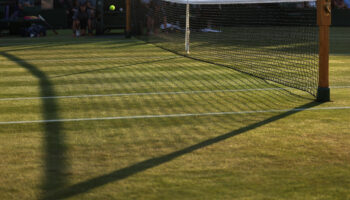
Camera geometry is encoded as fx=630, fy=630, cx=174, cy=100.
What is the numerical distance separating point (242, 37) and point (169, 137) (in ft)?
57.2

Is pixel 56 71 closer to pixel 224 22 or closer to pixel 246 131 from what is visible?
pixel 246 131

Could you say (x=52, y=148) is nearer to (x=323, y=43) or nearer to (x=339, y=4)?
(x=323, y=43)

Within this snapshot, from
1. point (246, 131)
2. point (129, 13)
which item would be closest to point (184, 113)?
point (246, 131)

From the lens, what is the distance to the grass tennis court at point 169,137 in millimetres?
5242

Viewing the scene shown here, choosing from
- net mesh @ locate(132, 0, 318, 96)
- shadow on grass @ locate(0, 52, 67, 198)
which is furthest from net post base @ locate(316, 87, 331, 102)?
shadow on grass @ locate(0, 52, 67, 198)

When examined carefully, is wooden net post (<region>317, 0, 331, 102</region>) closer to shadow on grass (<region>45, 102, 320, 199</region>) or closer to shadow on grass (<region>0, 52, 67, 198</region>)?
shadow on grass (<region>45, 102, 320, 199</region>)

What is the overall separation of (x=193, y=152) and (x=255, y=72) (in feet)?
23.9

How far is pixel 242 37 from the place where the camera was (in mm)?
24125

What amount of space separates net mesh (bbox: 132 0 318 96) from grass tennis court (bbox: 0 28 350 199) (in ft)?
3.33

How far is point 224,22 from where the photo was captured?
27.4 metres

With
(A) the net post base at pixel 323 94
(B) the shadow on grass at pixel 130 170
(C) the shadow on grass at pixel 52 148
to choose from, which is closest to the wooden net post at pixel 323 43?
(A) the net post base at pixel 323 94

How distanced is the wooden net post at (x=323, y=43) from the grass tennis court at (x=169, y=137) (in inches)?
9.1

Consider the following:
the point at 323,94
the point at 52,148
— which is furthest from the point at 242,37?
the point at 52,148

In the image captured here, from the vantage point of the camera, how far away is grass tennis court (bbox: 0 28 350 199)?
5242 mm
